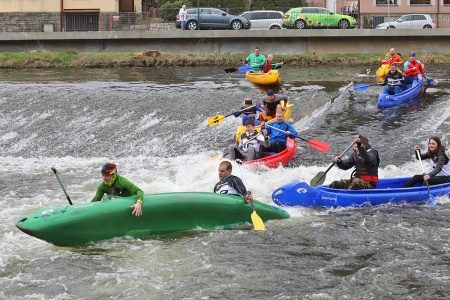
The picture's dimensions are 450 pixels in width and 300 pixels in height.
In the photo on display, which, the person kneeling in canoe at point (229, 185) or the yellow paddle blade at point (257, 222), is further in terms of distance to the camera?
the person kneeling in canoe at point (229, 185)

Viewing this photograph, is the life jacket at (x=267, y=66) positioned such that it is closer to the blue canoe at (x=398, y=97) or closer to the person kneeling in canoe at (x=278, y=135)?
the blue canoe at (x=398, y=97)

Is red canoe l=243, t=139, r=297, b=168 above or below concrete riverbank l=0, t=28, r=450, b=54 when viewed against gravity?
below

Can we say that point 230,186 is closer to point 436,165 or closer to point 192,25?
point 436,165

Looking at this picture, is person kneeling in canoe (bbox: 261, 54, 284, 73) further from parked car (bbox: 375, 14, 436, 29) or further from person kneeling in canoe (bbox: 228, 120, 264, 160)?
parked car (bbox: 375, 14, 436, 29)

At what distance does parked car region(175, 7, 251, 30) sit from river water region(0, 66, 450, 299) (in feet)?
21.8

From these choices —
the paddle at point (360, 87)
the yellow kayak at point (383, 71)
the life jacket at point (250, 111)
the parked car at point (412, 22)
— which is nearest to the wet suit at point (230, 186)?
the life jacket at point (250, 111)

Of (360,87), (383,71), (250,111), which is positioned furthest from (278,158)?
(383,71)

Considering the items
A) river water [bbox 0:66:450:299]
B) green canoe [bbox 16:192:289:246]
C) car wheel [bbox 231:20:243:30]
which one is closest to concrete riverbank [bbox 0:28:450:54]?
car wheel [bbox 231:20:243:30]

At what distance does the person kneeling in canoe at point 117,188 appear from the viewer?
10.9 meters

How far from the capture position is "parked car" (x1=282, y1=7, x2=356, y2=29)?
34.9 m

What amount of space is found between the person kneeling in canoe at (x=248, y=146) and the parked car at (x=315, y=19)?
1974 cm

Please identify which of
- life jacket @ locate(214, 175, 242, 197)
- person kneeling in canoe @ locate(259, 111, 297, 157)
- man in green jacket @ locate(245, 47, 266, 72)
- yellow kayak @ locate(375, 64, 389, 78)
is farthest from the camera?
yellow kayak @ locate(375, 64, 389, 78)

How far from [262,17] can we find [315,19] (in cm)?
286

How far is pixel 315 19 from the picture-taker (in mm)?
34969
